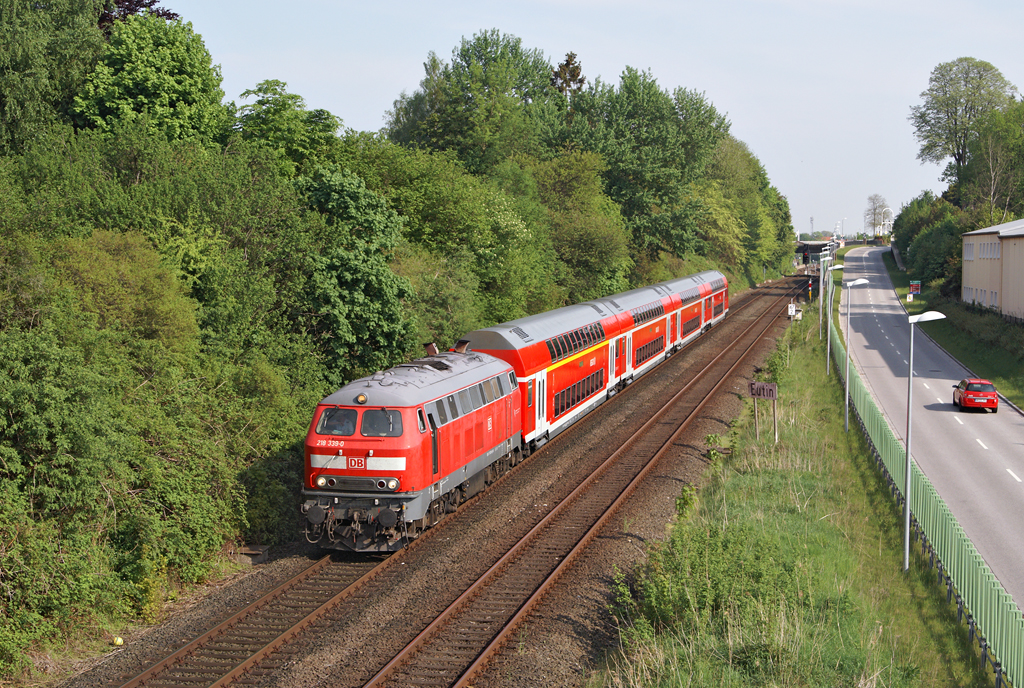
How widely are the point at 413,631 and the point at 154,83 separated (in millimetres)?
26983

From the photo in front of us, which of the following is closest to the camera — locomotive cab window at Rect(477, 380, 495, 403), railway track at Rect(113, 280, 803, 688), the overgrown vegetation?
railway track at Rect(113, 280, 803, 688)

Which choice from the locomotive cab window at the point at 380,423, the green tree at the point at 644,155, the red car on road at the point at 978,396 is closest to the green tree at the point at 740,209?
the green tree at the point at 644,155

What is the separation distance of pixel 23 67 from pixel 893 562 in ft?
107

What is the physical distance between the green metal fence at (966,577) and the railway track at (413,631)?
276 inches

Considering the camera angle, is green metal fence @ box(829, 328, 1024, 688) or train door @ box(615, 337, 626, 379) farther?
train door @ box(615, 337, 626, 379)

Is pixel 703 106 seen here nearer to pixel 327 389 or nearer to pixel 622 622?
pixel 327 389

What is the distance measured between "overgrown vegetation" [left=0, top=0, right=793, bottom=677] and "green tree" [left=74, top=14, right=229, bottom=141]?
0.31ft

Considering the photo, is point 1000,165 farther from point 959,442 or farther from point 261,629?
point 261,629

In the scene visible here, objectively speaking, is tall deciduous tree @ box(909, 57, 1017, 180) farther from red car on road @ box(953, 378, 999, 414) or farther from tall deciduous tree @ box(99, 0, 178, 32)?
tall deciduous tree @ box(99, 0, 178, 32)

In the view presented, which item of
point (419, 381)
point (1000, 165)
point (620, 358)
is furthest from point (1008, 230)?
point (419, 381)

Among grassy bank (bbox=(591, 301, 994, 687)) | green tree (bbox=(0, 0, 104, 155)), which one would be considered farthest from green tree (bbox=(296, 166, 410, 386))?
grassy bank (bbox=(591, 301, 994, 687))

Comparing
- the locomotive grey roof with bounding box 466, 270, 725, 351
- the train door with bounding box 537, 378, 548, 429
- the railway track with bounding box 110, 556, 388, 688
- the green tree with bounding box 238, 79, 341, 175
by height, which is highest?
the green tree with bounding box 238, 79, 341, 175

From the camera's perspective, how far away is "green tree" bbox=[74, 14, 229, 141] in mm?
32156

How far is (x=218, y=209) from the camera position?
25172 mm
